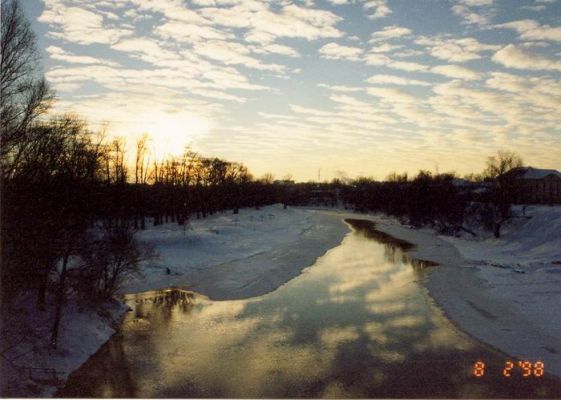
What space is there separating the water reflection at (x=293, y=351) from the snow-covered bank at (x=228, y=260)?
107 inches

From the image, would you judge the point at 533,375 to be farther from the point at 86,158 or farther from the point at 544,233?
the point at 544,233

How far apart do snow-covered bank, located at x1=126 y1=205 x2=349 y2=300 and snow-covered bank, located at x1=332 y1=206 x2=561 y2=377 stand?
9.99m

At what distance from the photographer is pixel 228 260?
40281 millimetres

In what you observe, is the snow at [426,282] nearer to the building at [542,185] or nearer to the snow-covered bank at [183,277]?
the snow-covered bank at [183,277]

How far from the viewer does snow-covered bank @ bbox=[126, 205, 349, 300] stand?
30.0 meters

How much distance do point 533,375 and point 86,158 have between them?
21.2 m

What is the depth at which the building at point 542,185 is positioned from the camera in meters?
79.7

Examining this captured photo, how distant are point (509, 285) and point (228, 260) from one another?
20.6 m

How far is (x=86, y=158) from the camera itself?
25094mm

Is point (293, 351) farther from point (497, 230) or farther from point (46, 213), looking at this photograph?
point (497, 230)
